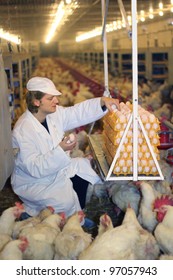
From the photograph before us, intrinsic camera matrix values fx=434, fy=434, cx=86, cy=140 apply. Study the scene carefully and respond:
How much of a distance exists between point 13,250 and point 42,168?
903 mm

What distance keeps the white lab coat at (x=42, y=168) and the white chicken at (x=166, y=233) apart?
937 millimetres

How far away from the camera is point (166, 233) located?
2814 mm

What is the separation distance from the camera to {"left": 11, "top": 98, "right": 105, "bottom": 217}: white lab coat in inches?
136

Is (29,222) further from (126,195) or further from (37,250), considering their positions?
(126,195)

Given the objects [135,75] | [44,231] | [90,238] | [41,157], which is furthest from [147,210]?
[135,75]

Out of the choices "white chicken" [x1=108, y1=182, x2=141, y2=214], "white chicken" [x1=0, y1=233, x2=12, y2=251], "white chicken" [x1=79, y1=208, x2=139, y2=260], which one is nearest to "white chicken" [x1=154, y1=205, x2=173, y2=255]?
"white chicken" [x1=79, y1=208, x2=139, y2=260]

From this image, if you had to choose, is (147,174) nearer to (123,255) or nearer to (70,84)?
(123,255)

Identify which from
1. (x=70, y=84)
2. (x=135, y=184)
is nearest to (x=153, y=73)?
(x=70, y=84)

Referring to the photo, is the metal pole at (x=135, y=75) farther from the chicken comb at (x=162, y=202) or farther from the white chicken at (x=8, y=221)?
the white chicken at (x=8, y=221)

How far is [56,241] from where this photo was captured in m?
2.80

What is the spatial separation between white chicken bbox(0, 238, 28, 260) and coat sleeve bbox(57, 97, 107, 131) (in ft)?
5.05

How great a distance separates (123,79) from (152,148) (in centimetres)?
898

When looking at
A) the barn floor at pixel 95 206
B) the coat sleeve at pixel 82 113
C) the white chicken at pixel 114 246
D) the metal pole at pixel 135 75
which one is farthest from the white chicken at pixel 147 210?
the coat sleeve at pixel 82 113
